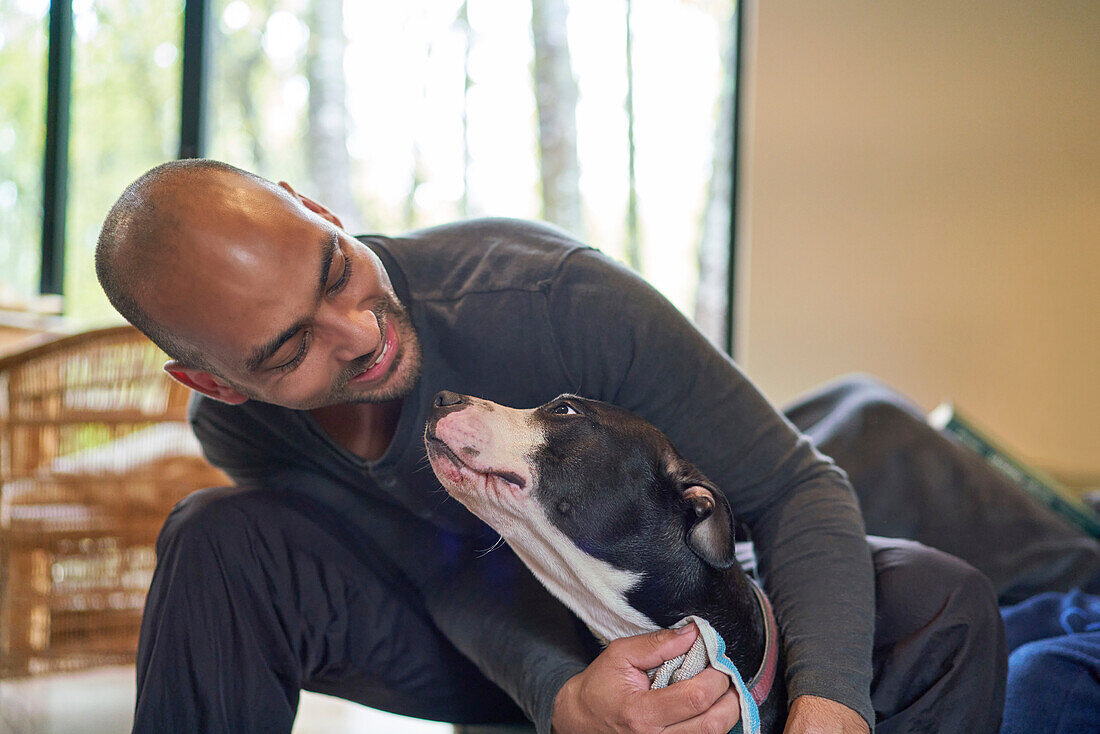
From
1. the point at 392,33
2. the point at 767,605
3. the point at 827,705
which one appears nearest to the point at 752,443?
the point at 767,605

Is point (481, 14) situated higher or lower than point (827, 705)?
higher

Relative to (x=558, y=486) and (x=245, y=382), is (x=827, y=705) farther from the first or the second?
(x=245, y=382)

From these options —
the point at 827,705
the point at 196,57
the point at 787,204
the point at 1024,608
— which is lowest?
the point at 1024,608

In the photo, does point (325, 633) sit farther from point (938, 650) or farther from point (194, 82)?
point (194, 82)

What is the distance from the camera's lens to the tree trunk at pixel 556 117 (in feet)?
12.9

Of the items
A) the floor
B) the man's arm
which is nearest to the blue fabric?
the man's arm

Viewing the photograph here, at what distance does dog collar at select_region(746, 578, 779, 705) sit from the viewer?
1004 millimetres

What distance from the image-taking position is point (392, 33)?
159 inches

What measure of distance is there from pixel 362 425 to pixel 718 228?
2852 millimetres

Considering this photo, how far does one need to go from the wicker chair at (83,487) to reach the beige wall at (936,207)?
218 cm

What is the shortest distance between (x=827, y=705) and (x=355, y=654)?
2.22ft

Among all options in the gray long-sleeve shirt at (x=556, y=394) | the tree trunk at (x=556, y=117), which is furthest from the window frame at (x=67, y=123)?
the gray long-sleeve shirt at (x=556, y=394)

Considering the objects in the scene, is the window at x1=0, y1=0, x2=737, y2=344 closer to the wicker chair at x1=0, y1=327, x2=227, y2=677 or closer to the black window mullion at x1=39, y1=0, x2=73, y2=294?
the black window mullion at x1=39, y1=0, x2=73, y2=294

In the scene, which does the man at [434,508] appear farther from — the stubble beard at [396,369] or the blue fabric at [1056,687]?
the blue fabric at [1056,687]
